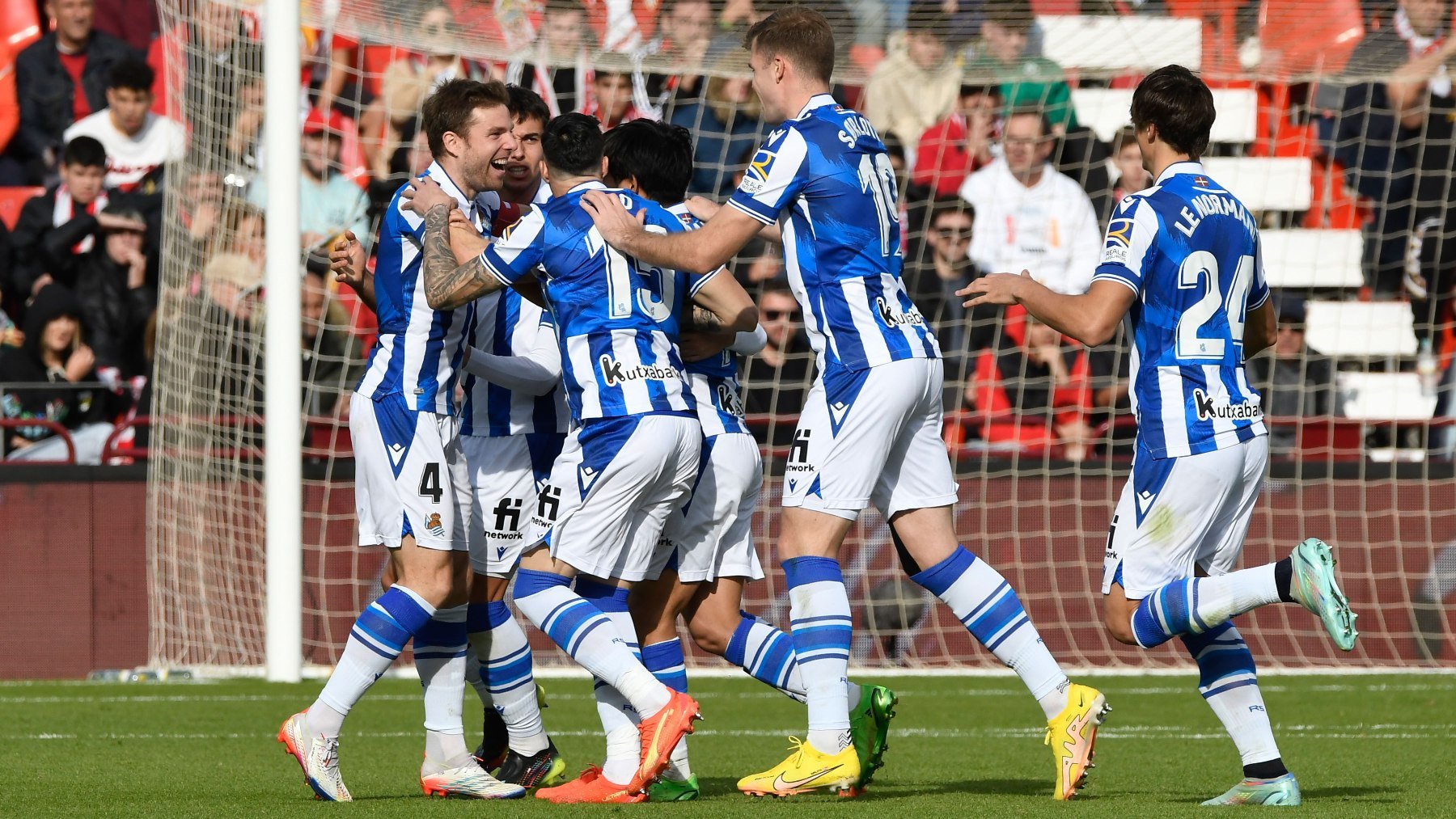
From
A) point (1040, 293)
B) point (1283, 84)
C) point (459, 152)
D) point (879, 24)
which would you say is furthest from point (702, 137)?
point (1040, 293)

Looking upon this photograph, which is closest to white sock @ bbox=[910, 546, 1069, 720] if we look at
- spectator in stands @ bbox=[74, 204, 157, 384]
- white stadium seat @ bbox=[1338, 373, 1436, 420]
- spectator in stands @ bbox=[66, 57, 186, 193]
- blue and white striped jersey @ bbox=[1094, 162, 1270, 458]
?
blue and white striped jersey @ bbox=[1094, 162, 1270, 458]

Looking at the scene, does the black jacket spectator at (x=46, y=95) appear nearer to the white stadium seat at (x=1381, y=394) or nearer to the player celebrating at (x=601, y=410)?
the white stadium seat at (x=1381, y=394)

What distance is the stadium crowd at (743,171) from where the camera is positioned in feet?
35.6

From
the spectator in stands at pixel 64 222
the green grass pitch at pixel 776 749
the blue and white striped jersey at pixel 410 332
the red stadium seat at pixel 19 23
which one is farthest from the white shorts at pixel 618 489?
the red stadium seat at pixel 19 23

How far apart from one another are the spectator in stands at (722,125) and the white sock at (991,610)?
6729 mm

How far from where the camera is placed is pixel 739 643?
224 inches

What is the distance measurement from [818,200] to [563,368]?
88cm

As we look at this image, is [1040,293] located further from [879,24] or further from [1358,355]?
[1358,355]

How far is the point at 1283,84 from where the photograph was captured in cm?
1231

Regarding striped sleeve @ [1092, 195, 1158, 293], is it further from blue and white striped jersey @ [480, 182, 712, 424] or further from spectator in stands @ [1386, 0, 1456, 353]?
spectator in stands @ [1386, 0, 1456, 353]

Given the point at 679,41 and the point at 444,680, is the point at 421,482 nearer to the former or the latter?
the point at 444,680

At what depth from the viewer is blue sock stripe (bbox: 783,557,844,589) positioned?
5.15 m

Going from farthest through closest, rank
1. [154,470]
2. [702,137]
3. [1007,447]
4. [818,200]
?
1. [702,137]
2. [1007,447]
3. [154,470]
4. [818,200]

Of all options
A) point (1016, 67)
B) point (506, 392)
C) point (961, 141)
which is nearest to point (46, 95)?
point (961, 141)
